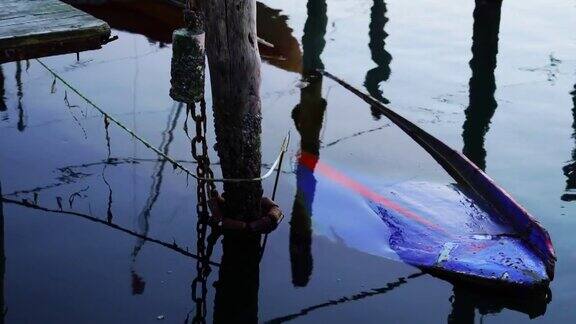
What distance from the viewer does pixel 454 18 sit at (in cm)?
1245

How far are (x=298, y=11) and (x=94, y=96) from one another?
559 centimetres

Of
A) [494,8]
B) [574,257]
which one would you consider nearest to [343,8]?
[494,8]

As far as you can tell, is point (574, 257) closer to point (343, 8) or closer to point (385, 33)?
point (385, 33)

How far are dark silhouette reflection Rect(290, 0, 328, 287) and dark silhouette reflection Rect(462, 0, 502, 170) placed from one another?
178cm

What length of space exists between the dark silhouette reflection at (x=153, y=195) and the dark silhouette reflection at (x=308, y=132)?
1205mm

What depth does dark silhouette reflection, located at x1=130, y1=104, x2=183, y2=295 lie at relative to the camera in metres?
5.14

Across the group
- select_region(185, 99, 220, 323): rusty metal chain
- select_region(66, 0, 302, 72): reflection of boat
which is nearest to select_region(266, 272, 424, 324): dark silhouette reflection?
select_region(185, 99, 220, 323): rusty metal chain

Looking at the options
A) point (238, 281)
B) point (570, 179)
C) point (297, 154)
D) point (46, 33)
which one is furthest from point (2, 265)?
point (570, 179)

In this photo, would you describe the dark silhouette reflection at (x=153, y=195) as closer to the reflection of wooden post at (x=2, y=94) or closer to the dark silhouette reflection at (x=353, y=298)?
the dark silhouette reflection at (x=353, y=298)

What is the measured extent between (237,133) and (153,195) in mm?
1392

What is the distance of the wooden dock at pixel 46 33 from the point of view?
428 cm

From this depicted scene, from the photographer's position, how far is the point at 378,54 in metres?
10.7

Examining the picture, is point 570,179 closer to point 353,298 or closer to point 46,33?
point 353,298

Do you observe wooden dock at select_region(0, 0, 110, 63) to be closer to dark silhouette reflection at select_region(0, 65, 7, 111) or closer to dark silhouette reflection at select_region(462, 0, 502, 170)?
dark silhouette reflection at select_region(0, 65, 7, 111)
